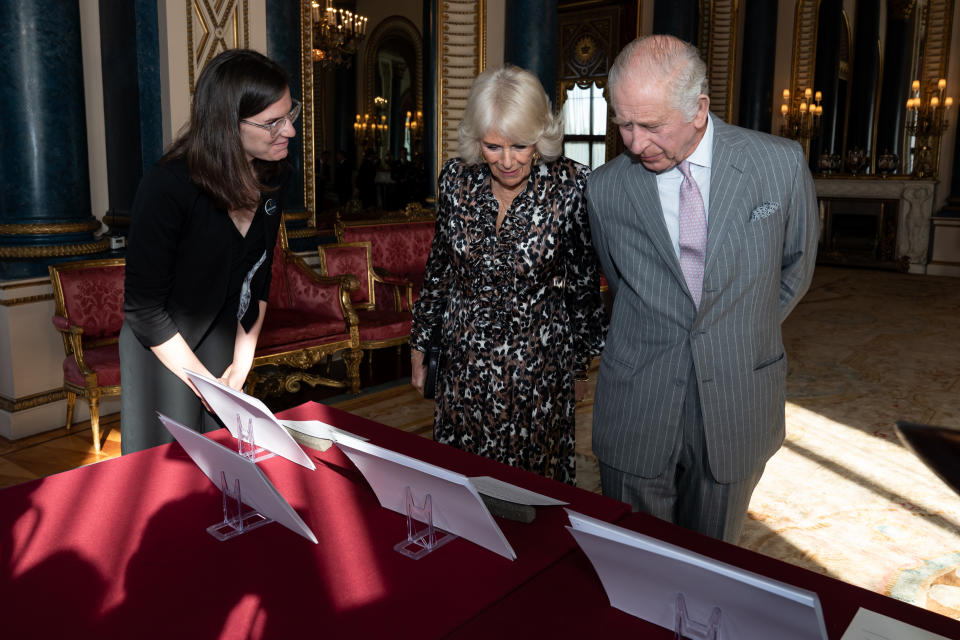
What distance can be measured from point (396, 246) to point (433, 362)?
3.92 m

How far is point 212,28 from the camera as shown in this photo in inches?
193

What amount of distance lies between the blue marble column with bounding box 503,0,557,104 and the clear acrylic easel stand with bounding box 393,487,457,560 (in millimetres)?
5726

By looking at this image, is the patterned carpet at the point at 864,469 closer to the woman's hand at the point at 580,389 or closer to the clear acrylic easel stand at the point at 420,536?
the clear acrylic easel stand at the point at 420,536

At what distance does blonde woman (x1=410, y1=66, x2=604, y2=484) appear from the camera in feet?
6.68

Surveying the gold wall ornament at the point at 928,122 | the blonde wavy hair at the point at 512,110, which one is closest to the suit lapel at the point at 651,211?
the blonde wavy hair at the point at 512,110

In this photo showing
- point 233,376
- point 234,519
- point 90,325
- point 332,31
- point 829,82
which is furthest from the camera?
point 829,82

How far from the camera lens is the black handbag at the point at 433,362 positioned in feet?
7.58

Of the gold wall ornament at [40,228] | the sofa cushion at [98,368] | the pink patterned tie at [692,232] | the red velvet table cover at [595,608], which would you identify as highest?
the pink patterned tie at [692,232]

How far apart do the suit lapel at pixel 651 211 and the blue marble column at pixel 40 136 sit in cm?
349

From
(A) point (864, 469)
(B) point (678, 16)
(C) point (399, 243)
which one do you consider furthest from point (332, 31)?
(A) point (864, 469)

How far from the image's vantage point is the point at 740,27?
38.8 ft

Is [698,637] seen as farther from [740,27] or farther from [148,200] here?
[740,27]

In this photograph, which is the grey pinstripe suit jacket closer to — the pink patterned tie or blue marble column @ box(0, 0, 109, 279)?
the pink patterned tie

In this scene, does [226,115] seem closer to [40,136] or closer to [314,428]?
[314,428]
